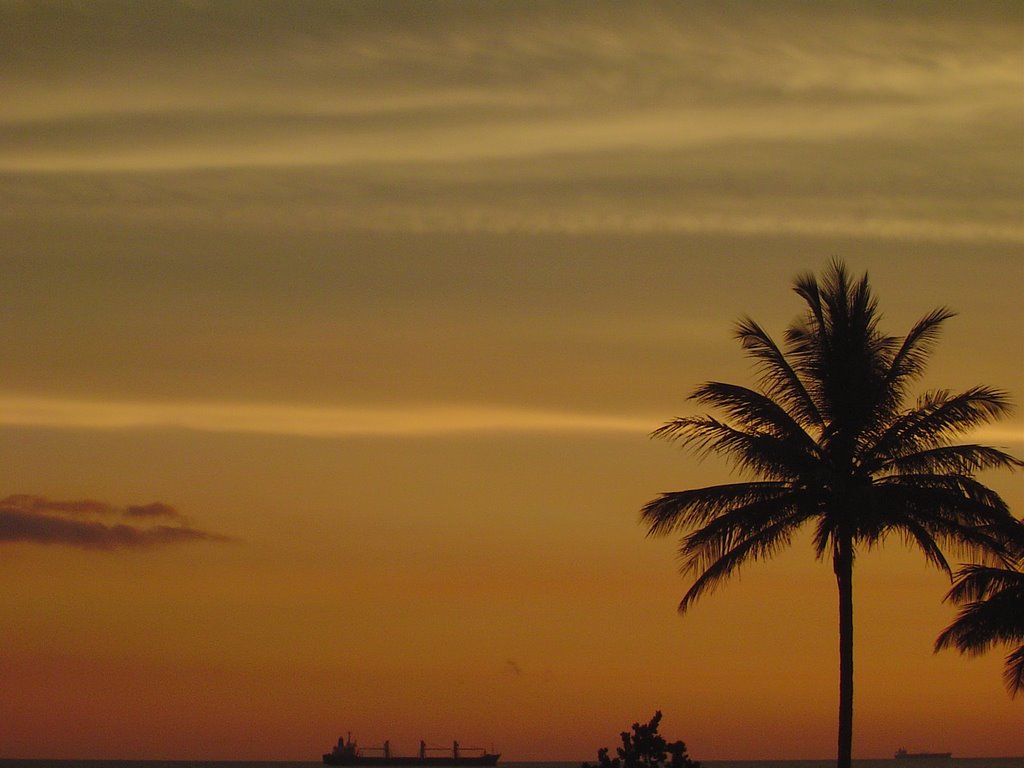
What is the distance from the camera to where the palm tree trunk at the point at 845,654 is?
3478cm

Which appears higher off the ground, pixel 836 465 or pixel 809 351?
pixel 809 351

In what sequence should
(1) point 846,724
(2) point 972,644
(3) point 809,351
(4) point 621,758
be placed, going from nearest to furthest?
(4) point 621,758
(1) point 846,724
(3) point 809,351
(2) point 972,644

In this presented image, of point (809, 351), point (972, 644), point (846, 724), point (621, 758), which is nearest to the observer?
point (621, 758)

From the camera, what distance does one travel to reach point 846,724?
3491 centimetres

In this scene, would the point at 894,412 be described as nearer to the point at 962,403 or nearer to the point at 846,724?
the point at 962,403

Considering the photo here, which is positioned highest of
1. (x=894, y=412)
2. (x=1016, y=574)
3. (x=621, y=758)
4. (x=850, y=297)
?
(x=850, y=297)

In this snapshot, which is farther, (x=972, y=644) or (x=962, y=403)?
(x=972, y=644)

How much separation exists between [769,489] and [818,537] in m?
1.52

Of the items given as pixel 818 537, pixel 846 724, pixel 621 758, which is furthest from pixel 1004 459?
pixel 621 758

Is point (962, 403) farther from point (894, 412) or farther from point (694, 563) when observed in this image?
point (694, 563)

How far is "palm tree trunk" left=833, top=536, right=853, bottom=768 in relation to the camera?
34.8m

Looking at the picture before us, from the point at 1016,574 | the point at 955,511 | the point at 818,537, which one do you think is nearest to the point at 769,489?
the point at 818,537

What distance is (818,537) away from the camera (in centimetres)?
3572

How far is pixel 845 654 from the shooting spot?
114 feet
